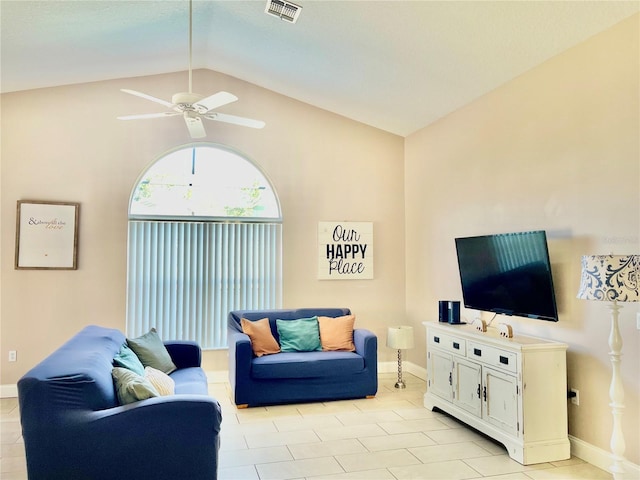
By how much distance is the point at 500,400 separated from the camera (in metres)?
3.52

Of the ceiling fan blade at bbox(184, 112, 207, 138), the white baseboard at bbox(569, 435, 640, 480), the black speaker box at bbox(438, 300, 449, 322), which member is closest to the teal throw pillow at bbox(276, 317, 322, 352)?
the black speaker box at bbox(438, 300, 449, 322)

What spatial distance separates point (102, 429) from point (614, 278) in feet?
9.72

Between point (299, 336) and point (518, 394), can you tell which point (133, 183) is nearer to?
point (299, 336)

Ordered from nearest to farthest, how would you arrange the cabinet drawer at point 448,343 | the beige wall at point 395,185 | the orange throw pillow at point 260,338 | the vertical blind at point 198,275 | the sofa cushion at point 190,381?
the beige wall at point 395,185 → the sofa cushion at point 190,381 → the cabinet drawer at point 448,343 → the orange throw pillow at point 260,338 → the vertical blind at point 198,275

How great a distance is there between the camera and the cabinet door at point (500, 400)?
3.37 metres

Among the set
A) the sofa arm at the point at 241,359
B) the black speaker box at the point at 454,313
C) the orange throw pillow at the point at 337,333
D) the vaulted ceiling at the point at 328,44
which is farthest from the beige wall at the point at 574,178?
the sofa arm at the point at 241,359

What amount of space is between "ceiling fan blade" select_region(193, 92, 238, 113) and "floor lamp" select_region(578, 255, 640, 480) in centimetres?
259

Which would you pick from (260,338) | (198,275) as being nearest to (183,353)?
(260,338)

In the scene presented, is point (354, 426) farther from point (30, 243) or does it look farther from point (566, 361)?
point (30, 243)

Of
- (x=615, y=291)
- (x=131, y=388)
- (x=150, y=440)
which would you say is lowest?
(x=150, y=440)

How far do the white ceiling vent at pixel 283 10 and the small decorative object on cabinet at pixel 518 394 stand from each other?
3040 millimetres

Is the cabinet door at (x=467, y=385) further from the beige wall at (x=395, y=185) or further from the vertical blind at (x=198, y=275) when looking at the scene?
the vertical blind at (x=198, y=275)

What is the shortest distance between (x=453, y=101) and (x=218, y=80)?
2.84 metres

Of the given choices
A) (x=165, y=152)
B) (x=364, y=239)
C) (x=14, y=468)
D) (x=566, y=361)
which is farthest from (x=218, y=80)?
(x=566, y=361)
